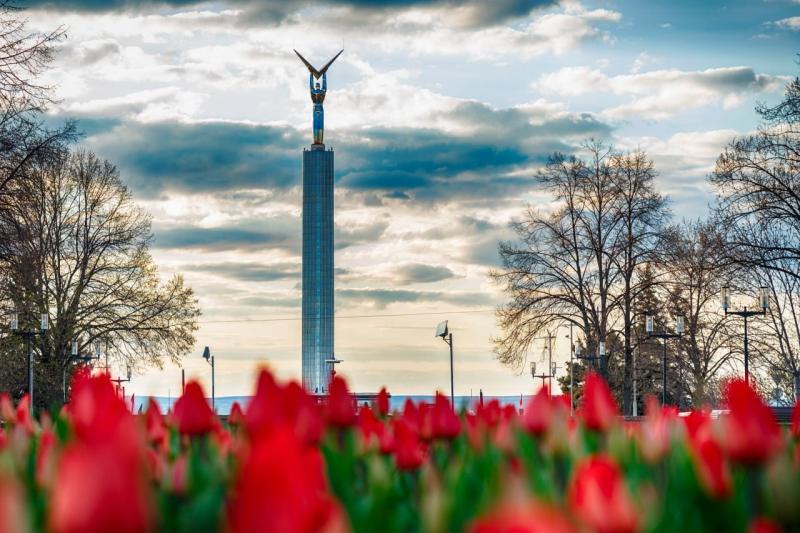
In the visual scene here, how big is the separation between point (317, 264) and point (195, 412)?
294ft


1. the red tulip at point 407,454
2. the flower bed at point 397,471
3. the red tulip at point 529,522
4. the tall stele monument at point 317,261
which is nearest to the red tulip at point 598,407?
the flower bed at point 397,471

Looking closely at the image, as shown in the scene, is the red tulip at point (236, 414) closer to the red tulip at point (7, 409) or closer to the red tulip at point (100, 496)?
the red tulip at point (7, 409)

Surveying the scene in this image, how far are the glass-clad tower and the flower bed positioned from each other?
272 feet

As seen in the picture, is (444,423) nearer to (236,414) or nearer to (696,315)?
(236,414)

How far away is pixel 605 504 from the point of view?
1.26 meters

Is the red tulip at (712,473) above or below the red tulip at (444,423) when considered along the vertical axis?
below

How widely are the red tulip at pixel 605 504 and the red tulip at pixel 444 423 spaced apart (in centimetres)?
143

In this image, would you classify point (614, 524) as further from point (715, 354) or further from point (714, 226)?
point (715, 354)

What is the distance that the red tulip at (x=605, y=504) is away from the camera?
1235mm

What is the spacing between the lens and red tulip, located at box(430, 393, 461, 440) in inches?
109

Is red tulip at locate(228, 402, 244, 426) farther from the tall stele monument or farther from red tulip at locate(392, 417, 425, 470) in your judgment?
the tall stele monument

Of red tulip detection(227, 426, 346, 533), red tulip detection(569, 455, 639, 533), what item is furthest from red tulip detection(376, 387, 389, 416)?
red tulip detection(227, 426, 346, 533)

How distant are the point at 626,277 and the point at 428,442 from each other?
38708mm

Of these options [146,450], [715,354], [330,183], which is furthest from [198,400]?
[330,183]
